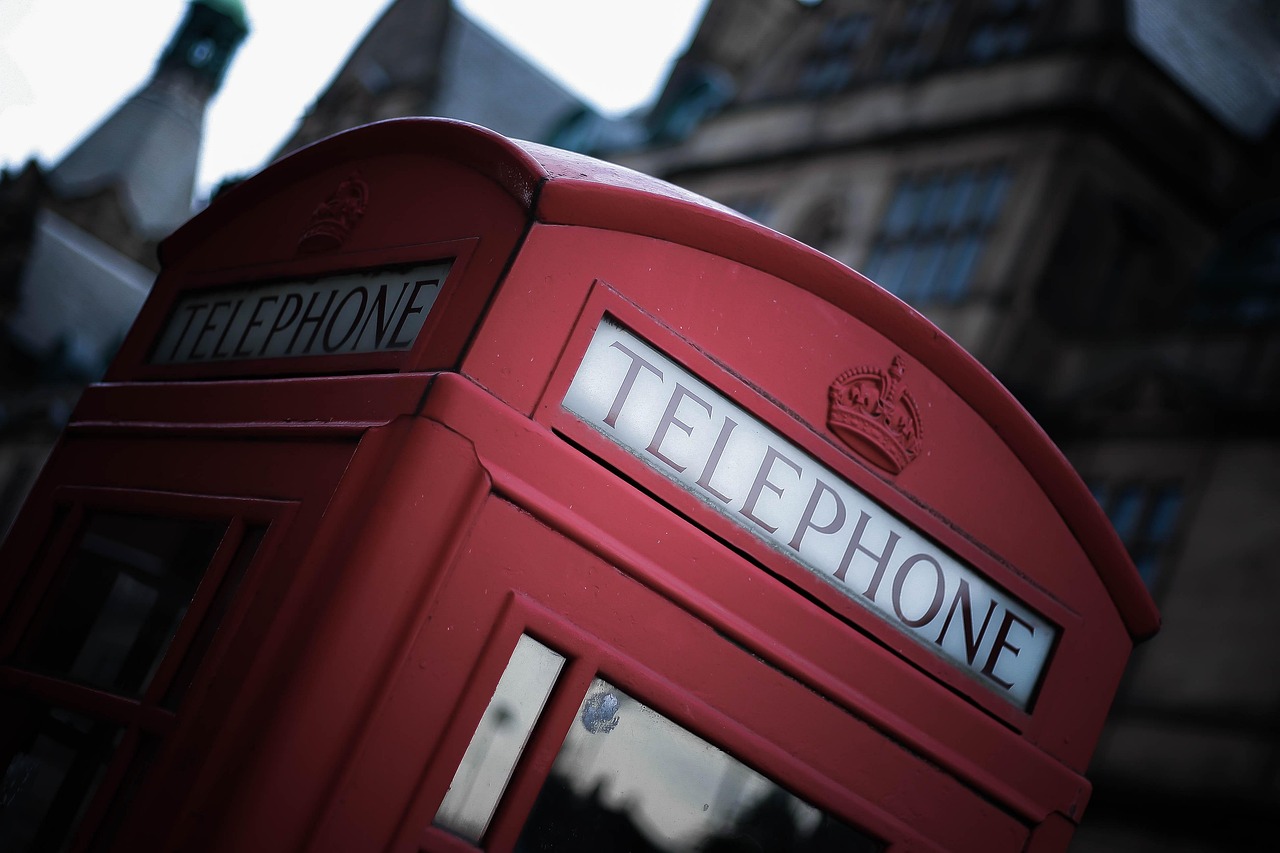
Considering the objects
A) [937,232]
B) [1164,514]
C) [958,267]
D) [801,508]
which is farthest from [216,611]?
[937,232]

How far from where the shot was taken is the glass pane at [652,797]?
8.55ft

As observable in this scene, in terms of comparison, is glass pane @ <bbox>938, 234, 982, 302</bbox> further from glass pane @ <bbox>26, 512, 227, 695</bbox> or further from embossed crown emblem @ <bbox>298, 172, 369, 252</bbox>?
glass pane @ <bbox>26, 512, 227, 695</bbox>

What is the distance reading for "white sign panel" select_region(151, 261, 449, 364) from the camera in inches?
112

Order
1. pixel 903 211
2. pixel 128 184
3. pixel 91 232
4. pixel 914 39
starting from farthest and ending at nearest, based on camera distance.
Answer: pixel 128 184
pixel 91 232
pixel 914 39
pixel 903 211

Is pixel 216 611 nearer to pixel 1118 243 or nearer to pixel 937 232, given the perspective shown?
pixel 937 232

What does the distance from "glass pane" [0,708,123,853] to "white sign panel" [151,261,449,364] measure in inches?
33.5

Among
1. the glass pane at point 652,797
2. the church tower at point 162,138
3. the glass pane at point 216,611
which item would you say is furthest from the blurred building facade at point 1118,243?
the church tower at point 162,138

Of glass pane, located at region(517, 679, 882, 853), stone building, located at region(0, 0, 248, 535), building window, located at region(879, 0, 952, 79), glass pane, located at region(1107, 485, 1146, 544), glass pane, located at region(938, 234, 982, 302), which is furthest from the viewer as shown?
stone building, located at region(0, 0, 248, 535)

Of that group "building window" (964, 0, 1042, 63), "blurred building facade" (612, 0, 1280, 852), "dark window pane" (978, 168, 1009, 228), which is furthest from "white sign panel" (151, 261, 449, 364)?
"building window" (964, 0, 1042, 63)

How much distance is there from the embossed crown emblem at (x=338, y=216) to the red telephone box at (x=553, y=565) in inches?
0.4

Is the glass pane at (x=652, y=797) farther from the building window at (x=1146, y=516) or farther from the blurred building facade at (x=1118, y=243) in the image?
the building window at (x=1146, y=516)

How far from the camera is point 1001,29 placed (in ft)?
60.4

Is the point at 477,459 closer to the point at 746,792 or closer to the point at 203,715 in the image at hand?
the point at 203,715

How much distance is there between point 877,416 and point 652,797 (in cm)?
88
